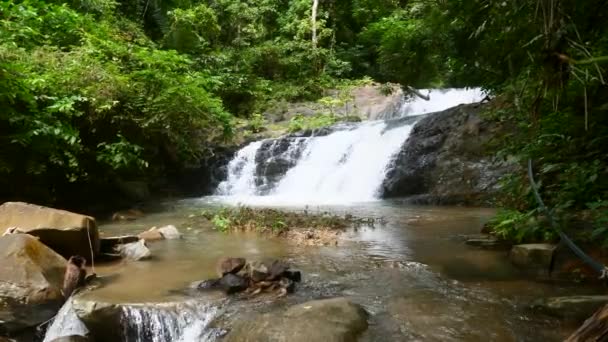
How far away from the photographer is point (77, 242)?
18.6 feet

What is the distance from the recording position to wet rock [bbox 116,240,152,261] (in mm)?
6069

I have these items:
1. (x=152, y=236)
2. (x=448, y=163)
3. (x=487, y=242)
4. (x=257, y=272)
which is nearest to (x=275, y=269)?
(x=257, y=272)

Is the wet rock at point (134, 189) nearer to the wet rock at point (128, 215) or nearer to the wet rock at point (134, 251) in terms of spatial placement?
the wet rock at point (128, 215)

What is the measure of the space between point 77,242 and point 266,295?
255 cm

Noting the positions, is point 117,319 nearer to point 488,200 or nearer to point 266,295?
point 266,295

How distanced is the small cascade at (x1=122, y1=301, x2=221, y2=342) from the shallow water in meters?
0.20

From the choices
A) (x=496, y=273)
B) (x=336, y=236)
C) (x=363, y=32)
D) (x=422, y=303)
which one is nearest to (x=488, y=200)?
(x=336, y=236)

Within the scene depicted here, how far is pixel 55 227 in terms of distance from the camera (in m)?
5.59

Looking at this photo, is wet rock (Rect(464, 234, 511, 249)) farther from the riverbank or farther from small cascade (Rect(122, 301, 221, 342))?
small cascade (Rect(122, 301, 221, 342))

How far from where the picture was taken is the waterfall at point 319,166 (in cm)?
1288

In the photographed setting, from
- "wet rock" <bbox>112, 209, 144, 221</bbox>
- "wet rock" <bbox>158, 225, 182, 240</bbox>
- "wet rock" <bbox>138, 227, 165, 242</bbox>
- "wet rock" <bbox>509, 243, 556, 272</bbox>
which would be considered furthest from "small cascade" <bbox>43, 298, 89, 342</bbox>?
"wet rock" <bbox>112, 209, 144, 221</bbox>

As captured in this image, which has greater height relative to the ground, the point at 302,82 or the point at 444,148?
→ the point at 302,82

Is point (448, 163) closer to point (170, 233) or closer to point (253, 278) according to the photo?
point (170, 233)

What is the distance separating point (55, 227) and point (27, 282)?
125 centimetres
